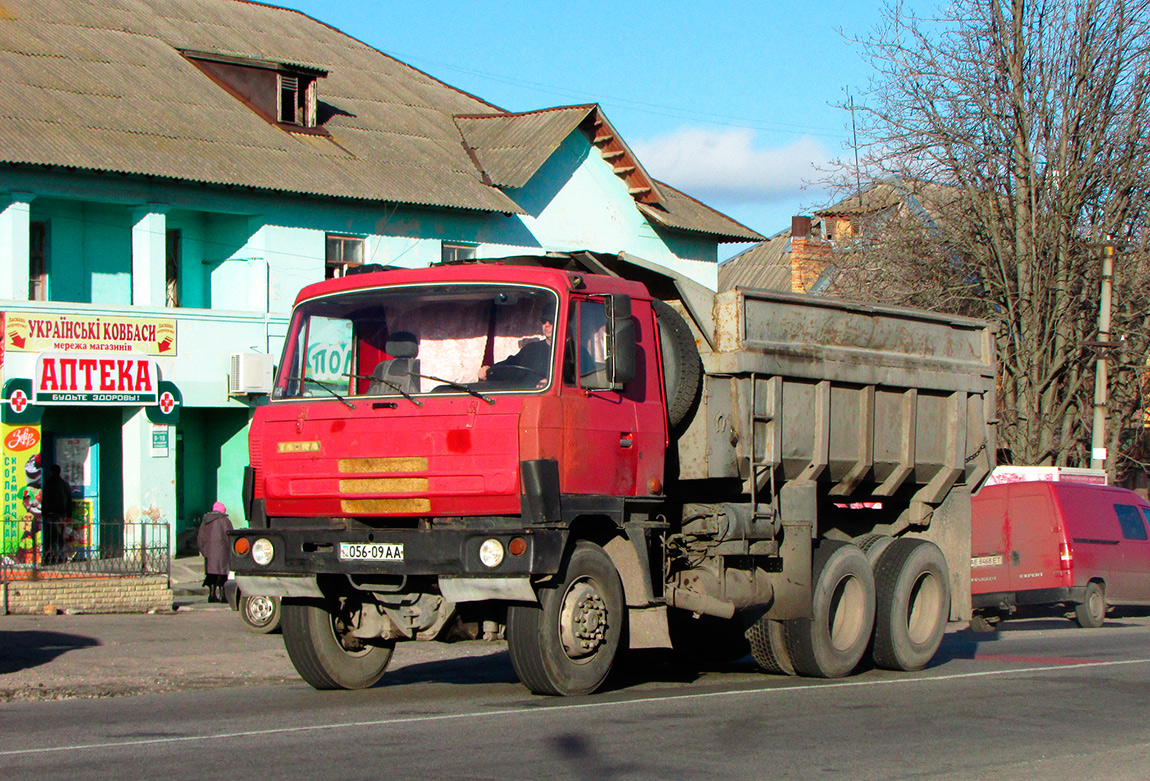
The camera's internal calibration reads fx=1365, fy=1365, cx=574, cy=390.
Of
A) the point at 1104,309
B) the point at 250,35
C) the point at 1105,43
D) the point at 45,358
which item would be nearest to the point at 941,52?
the point at 1105,43

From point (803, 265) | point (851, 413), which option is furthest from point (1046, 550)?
point (803, 265)

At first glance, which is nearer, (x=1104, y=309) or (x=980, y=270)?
(x=1104, y=309)

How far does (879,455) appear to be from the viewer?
1158 cm

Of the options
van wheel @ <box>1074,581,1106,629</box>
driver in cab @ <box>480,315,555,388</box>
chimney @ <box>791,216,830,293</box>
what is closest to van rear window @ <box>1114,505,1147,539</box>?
van wheel @ <box>1074,581,1106,629</box>

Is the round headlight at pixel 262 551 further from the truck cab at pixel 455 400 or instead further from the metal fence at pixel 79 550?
the metal fence at pixel 79 550

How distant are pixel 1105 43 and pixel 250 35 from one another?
18799 millimetres

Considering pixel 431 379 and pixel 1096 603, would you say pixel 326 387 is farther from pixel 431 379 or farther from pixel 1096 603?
pixel 1096 603

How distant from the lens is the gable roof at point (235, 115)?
24312 mm

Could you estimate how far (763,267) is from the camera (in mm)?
57344

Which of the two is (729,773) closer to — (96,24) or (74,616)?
(74,616)

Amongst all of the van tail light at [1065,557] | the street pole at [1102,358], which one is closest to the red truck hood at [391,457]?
the van tail light at [1065,557]

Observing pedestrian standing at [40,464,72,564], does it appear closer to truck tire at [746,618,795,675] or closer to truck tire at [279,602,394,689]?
truck tire at [279,602,394,689]

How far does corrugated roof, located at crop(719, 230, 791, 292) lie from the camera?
55.1 metres

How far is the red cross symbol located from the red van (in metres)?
15.4
